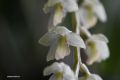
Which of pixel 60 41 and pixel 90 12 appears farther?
pixel 90 12

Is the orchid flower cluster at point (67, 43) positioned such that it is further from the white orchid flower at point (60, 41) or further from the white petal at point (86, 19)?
the white petal at point (86, 19)

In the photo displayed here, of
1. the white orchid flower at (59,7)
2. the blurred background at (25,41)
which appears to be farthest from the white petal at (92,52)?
the blurred background at (25,41)

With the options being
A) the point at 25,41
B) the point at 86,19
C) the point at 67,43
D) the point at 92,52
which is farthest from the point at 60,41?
the point at 25,41

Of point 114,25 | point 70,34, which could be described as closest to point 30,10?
point 114,25

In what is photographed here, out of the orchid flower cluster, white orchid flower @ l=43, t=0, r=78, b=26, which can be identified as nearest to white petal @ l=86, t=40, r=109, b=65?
the orchid flower cluster

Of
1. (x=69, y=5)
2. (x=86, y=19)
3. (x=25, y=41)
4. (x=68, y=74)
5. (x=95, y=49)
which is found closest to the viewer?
(x=68, y=74)

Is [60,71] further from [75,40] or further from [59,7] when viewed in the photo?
[59,7]
